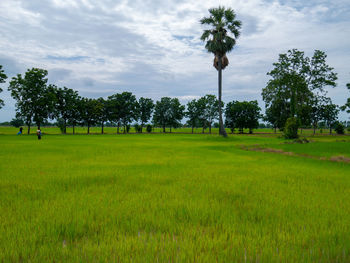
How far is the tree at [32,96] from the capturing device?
60375mm

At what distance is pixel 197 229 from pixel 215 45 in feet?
127

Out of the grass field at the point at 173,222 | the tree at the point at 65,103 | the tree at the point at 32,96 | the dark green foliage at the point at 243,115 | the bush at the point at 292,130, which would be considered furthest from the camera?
the dark green foliage at the point at 243,115

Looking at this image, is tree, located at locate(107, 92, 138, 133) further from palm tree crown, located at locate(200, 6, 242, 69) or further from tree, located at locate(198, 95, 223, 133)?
palm tree crown, located at locate(200, 6, 242, 69)

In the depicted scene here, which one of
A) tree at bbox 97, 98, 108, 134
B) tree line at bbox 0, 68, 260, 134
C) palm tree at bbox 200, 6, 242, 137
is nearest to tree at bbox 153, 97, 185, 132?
tree line at bbox 0, 68, 260, 134

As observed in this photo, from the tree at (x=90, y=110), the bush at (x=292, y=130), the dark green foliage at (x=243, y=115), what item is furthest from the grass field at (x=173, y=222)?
the dark green foliage at (x=243, y=115)

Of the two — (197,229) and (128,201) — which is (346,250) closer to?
(197,229)

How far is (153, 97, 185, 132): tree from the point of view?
94.5 meters

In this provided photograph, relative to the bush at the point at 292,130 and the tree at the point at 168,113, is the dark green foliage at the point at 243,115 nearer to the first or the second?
the tree at the point at 168,113

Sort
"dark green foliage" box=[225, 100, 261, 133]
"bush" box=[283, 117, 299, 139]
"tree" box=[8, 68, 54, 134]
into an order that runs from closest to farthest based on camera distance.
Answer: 1. "bush" box=[283, 117, 299, 139]
2. "tree" box=[8, 68, 54, 134]
3. "dark green foliage" box=[225, 100, 261, 133]

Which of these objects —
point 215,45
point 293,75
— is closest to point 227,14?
point 215,45

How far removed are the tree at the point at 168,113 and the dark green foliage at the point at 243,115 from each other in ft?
72.5

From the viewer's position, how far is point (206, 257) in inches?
109

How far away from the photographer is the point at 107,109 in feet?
282

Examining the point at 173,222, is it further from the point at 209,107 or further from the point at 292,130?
the point at 209,107
